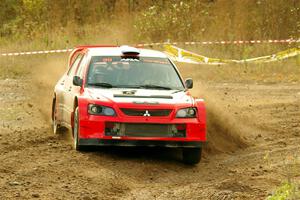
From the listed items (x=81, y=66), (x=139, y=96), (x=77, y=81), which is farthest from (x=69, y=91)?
(x=139, y=96)

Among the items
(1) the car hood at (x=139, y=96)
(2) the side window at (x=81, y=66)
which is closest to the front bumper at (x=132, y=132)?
(1) the car hood at (x=139, y=96)

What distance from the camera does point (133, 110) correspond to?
39.0 ft

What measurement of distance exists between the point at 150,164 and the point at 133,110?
737mm

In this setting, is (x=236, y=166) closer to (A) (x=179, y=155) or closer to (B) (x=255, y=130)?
(A) (x=179, y=155)

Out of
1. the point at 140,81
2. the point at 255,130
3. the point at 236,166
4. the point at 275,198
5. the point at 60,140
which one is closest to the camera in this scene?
the point at 275,198

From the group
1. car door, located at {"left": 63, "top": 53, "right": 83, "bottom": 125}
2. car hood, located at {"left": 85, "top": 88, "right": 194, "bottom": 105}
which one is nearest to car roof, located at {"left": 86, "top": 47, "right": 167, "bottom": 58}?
car door, located at {"left": 63, "top": 53, "right": 83, "bottom": 125}

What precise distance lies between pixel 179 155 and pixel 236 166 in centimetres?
128

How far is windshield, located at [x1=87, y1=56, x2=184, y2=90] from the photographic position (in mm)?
13086

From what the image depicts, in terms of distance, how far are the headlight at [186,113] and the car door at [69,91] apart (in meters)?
1.87

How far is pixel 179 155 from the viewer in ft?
43.2

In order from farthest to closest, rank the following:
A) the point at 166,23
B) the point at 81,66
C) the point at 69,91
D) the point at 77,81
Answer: the point at 166,23
the point at 81,66
the point at 69,91
the point at 77,81

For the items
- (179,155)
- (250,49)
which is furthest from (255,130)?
(250,49)

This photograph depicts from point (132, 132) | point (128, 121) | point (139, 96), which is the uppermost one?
point (139, 96)

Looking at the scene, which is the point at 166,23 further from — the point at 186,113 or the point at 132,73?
the point at 186,113
